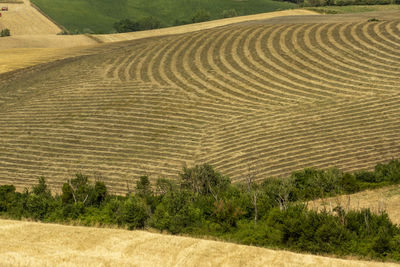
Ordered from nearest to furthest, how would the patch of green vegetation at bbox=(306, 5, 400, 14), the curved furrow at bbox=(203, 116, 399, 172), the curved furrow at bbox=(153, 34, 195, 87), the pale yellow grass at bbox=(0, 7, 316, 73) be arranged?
the curved furrow at bbox=(203, 116, 399, 172)
the curved furrow at bbox=(153, 34, 195, 87)
the pale yellow grass at bbox=(0, 7, 316, 73)
the patch of green vegetation at bbox=(306, 5, 400, 14)

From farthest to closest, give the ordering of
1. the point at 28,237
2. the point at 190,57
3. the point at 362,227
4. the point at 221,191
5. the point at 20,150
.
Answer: the point at 190,57, the point at 20,150, the point at 221,191, the point at 362,227, the point at 28,237

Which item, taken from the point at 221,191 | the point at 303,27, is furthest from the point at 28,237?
the point at 303,27

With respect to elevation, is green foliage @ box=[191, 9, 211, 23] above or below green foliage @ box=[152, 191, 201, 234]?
above

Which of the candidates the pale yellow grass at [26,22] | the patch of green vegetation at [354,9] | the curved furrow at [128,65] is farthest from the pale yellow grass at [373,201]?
the pale yellow grass at [26,22]

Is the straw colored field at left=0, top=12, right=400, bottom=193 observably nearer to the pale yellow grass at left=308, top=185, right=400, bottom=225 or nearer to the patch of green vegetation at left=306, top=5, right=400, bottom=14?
the pale yellow grass at left=308, top=185, right=400, bottom=225

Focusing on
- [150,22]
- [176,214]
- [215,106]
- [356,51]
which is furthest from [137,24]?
[176,214]

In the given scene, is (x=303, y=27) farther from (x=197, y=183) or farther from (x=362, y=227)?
(x=362, y=227)

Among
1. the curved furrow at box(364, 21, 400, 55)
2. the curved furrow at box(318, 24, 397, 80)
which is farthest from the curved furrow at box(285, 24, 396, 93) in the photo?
the curved furrow at box(364, 21, 400, 55)

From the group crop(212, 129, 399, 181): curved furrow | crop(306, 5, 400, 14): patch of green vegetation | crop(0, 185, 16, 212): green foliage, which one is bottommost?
crop(0, 185, 16, 212): green foliage

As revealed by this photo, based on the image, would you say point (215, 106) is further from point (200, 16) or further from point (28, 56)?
point (200, 16)
